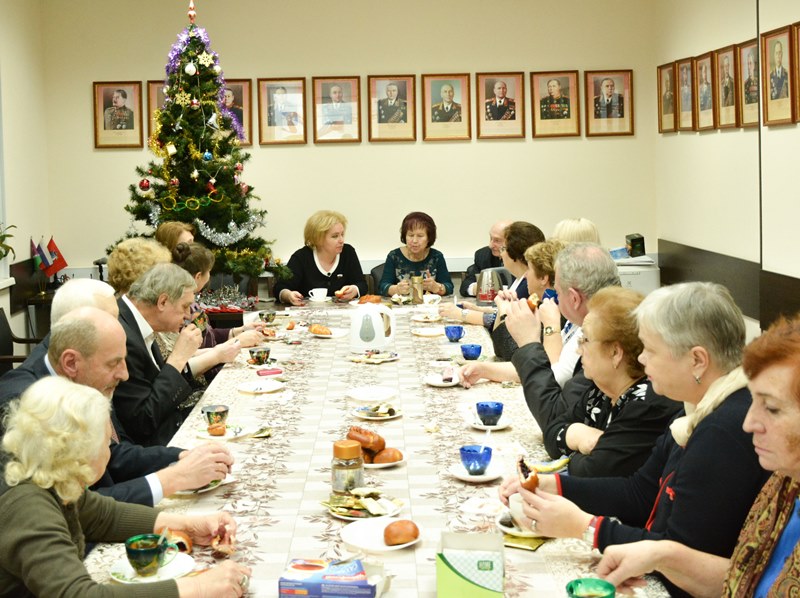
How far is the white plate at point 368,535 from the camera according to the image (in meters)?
2.22

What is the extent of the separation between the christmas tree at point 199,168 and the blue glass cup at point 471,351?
296cm

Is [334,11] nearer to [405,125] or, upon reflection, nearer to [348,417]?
[405,125]

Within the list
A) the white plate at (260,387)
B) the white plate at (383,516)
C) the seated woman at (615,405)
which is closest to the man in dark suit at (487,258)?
the white plate at (260,387)

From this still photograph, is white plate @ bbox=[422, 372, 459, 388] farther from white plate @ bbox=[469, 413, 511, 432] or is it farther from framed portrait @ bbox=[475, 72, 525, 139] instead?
framed portrait @ bbox=[475, 72, 525, 139]

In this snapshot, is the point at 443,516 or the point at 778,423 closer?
the point at 778,423

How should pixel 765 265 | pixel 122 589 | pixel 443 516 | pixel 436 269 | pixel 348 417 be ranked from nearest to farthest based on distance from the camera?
1. pixel 122 589
2. pixel 443 516
3. pixel 348 417
4. pixel 765 265
5. pixel 436 269

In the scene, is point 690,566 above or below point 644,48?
below

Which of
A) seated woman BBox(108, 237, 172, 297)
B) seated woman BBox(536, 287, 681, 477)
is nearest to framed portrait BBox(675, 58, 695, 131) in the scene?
seated woman BBox(108, 237, 172, 297)

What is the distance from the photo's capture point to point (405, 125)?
8523 mm

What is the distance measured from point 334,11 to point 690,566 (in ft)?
22.9

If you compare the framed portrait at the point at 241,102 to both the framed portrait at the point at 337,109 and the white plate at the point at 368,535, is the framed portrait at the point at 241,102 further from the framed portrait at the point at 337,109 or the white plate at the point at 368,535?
the white plate at the point at 368,535

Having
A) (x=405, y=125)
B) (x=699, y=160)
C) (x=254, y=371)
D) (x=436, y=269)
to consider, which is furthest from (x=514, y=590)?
(x=405, y=125)

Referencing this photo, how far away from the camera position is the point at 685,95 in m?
7.67

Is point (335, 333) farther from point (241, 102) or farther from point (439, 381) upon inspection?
point (241, 102)
